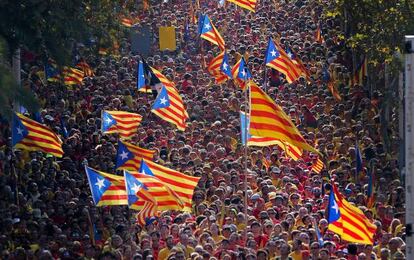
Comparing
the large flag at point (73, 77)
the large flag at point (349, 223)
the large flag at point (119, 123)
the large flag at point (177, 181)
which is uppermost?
the large flag at point (73, 77)

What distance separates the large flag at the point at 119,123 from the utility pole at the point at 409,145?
1443cm

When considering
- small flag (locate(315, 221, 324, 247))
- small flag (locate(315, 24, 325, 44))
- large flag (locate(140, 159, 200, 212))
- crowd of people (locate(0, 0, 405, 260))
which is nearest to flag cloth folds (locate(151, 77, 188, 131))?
crowd of people (locate(0, 0, 405, 260))

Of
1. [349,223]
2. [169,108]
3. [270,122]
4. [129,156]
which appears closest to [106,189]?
[270,122]

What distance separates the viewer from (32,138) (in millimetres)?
27656

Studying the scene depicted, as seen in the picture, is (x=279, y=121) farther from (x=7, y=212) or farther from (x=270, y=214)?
(x=7, y=212)

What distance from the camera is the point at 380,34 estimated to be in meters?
34.9

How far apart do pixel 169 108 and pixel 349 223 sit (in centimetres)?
852

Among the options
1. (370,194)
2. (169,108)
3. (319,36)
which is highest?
(319,36)

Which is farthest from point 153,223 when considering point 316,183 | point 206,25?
point 206,25

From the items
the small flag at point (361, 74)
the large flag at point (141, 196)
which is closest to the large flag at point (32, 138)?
the large flag at point (141, 196)

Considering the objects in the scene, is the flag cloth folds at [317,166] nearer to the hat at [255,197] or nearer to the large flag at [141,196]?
the hat at [255,197]

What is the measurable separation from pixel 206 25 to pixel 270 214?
14193mm

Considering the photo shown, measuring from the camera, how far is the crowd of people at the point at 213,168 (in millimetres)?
24016

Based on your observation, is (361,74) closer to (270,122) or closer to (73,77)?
(73,77)
